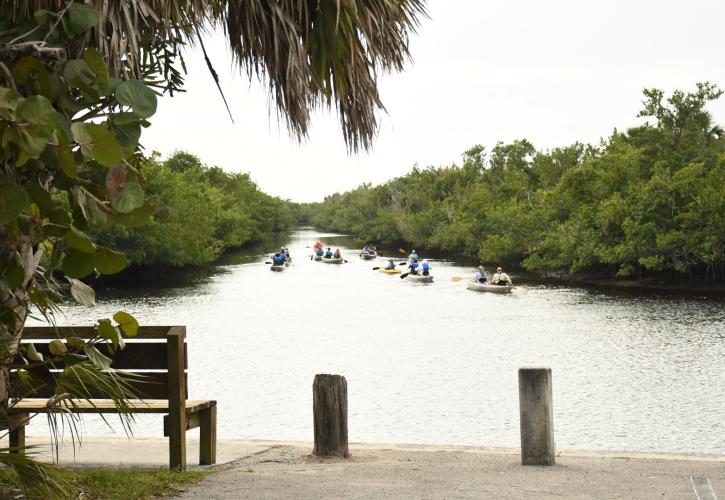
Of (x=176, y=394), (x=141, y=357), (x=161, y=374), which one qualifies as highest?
(x=141, y=357)

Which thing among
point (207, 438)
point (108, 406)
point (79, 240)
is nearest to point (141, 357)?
point (108, 406)

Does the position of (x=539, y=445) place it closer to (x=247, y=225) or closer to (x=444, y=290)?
(x=444, y=290)

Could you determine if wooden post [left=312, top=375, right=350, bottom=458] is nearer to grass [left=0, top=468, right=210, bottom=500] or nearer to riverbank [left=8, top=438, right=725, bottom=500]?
riverbank [left=8, top=438, right=725, bottom=500]

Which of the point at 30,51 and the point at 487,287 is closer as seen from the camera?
the point at 30,51

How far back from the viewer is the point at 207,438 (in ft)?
24.0

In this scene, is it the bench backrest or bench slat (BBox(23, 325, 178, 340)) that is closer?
bench slat (BBox(23, 325, 178, 340))

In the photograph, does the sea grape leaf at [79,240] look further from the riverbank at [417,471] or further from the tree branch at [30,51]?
the riverbank at [417,471]

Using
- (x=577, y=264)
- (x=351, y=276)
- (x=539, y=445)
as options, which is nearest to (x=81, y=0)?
(x=539, y=445)

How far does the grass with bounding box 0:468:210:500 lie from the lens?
5.37 meters

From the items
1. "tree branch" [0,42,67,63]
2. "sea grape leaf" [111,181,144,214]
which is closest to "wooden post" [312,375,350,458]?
"sea grape leaf" [111,181,144,214]

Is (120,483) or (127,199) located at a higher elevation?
(127,199)

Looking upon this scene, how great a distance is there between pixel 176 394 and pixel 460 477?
211 cm

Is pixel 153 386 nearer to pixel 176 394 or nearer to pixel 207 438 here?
pixel 176 394

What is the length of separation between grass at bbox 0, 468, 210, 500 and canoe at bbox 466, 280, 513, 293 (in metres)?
41.5
